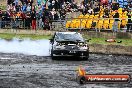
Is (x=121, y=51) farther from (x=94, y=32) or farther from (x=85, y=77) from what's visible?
(x=85, y=77)

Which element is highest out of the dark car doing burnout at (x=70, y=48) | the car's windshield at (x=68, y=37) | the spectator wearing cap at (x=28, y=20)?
the car's windshield at (x=68, y=37)

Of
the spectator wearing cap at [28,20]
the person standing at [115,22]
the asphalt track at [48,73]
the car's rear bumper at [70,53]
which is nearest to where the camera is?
the asphalt track at [48,73]

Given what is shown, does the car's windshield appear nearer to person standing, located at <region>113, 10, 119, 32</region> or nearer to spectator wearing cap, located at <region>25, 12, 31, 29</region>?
person standing, located at <region>113, 10, 119, 32</region>

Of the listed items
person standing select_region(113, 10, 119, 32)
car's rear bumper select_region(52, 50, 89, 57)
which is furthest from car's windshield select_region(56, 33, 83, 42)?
person standing select_region(113, 10, 119, 32)

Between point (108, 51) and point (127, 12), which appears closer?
point (108, 51)

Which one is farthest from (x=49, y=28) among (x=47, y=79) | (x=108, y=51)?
(x=47, y=79)

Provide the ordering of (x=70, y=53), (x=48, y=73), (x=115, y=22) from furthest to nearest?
(x=115, y=22) < (x=70, y=53) < (x=48, y=73)

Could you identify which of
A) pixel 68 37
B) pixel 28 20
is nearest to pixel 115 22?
pixel 68 37

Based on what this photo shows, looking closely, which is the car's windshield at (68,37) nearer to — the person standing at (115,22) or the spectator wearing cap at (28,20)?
the person standing at (115,22)

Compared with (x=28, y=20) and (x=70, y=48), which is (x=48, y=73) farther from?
(x=28, y=20)

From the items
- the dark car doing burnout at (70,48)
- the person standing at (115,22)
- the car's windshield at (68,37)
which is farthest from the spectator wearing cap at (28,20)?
the dark car doing burnout at (70,48)

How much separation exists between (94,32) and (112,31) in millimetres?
1556

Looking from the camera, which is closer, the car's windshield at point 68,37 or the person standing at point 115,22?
the car's windshield at point 68,37

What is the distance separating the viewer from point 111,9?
36500 millimetres
